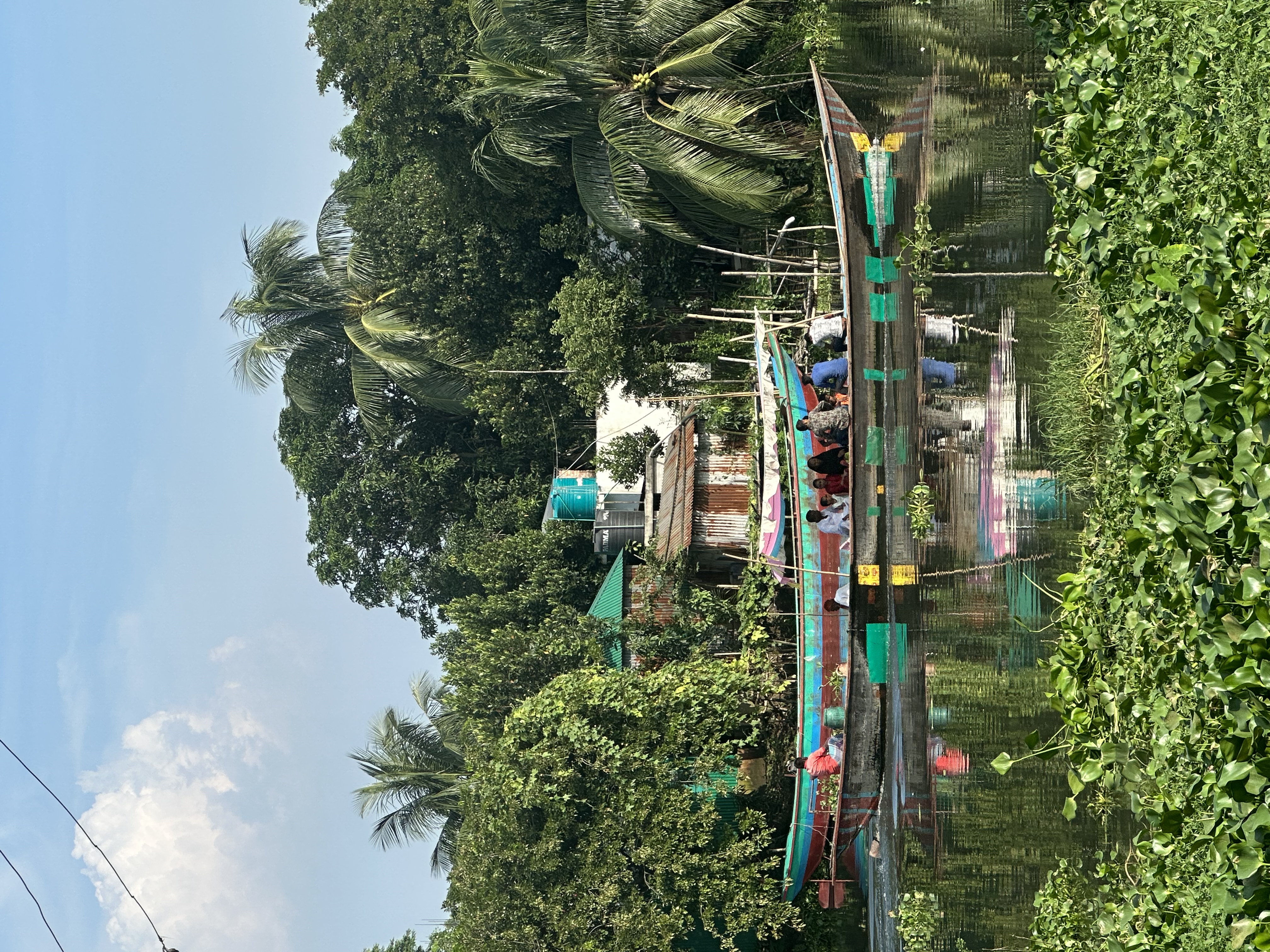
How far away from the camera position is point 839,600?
1608 centimetres

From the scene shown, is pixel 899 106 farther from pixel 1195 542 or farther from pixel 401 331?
pixel 401 331

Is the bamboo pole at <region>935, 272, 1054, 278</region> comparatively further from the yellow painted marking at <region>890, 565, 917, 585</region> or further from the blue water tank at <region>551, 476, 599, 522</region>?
the blue water tank at <region>551, 476, 599, 522</region>

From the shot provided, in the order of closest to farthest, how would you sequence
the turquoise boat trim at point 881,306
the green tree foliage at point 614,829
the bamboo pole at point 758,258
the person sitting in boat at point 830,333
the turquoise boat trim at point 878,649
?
the turquoise boat trim at point 881,306 < the turquoise boat trim at point 878,649 < the green tree foliage at point 614,829 < the person sitting in boat at point 830,333 < the bamboo pole at point 758,258

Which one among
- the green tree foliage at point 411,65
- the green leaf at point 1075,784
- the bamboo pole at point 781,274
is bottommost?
the green leaf at point 1075,784

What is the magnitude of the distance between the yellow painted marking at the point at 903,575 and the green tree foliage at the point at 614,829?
11.9 ft

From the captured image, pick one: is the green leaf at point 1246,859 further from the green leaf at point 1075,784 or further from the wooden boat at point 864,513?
the wooden boat at point 864,513

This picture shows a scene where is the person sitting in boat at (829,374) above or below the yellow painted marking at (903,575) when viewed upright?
above

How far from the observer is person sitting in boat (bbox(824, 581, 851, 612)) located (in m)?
16.0

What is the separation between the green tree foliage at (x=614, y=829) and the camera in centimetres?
1688

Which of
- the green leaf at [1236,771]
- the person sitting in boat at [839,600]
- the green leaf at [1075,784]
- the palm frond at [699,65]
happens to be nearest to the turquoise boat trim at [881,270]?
the person sitting in boat at [839,600]

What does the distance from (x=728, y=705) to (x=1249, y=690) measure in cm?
1144

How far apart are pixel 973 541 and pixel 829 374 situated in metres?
4.36

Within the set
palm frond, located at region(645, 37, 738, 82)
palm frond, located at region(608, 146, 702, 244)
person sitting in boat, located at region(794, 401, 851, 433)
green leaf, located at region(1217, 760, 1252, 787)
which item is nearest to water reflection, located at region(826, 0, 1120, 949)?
person sitting in boat, located at region(794, 401, 851, 433)

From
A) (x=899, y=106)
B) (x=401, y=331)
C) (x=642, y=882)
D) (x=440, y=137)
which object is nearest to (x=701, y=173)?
(x=899, y=106)
